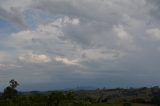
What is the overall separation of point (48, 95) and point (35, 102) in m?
2.28

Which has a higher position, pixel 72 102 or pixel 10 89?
pixel 10 89

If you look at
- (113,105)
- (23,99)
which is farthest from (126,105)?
(23,99)

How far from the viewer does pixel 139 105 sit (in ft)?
600

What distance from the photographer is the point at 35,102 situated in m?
63.0

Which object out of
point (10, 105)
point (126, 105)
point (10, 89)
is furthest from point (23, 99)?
point (126, 105)

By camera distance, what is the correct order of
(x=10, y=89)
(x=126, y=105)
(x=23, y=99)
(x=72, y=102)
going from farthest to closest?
(x=126, y=105) → (x=10, y=89) → (x=23, y=99) → (x=72, y=102)

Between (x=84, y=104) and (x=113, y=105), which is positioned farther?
(x=113, y=105)

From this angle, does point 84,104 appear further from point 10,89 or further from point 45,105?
point 10,89

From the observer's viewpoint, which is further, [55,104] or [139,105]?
[139,105]

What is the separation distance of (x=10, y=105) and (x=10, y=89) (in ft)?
263

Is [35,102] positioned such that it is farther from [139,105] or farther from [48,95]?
[139,105]

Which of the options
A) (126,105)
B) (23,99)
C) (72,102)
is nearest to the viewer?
(72,102)

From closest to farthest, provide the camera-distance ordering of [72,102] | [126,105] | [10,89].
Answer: [72,102] < [10,89] < [126,105]

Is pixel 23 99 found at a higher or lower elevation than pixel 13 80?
lower
